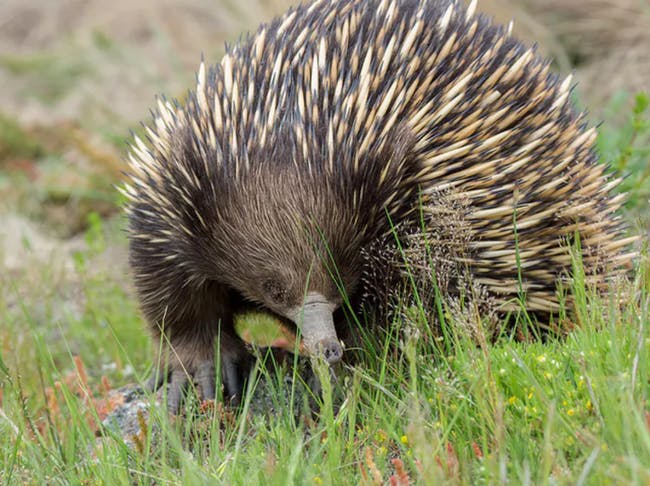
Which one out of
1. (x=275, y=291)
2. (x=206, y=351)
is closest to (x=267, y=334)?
(x=206, y=351)

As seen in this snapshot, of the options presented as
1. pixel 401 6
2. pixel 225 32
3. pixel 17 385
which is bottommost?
pixel 17 385

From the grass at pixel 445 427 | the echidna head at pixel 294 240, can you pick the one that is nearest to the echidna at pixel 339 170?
the echidna head at pixel 294 240

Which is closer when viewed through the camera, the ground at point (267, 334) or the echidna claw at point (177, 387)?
the ground at point (267, 334)

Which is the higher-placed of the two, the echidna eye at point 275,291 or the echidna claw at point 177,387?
the echidna eye at point 275,291

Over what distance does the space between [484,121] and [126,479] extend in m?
1.61

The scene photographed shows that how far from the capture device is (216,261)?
310 cm

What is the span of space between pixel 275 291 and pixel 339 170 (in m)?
0.42

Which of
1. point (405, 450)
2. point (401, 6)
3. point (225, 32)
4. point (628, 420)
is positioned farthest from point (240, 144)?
point (225, 32)

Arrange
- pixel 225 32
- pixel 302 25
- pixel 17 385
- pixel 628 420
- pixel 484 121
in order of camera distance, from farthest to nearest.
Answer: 1. pixel 225 32
2. pixel 302 25
3. pixel 484 121
4. pixel 17 385
5. pixel 628 420

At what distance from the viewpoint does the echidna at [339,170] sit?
291cm

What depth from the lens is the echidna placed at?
2.91 m

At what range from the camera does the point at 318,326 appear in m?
2.81

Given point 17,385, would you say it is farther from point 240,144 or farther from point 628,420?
point 628,420

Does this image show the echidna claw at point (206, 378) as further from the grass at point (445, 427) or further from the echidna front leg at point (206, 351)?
the grass at point (445, 427)
